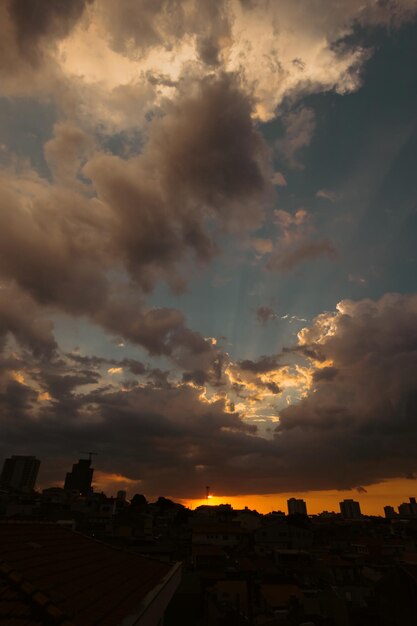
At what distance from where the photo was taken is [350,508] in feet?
573

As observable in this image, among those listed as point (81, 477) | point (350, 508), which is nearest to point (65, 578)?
point (81, 477)

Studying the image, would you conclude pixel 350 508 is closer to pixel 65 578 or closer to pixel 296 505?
pixel 296 505

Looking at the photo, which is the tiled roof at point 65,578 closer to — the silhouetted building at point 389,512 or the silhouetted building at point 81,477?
the silhouetted building at point 81,477

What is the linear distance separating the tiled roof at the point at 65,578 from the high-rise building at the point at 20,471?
531 ft

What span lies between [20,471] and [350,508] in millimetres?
155509

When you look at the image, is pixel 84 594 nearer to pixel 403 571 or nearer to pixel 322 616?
pixel 403 571

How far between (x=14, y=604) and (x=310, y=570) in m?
47.6

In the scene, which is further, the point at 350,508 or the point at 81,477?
the point at 350,508

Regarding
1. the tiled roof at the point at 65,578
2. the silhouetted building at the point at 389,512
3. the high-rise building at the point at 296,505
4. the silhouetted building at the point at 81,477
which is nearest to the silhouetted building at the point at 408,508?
the silhouetted building at the point at 389,512

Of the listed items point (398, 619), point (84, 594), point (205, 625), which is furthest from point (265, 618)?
point (84, 594)

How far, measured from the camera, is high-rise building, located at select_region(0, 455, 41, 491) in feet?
486

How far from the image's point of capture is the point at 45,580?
8.66 m

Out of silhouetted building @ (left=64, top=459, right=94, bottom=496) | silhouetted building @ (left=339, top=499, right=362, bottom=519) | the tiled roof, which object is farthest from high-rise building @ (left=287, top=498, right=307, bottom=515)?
the tiled roof

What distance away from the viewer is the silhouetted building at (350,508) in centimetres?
17275
